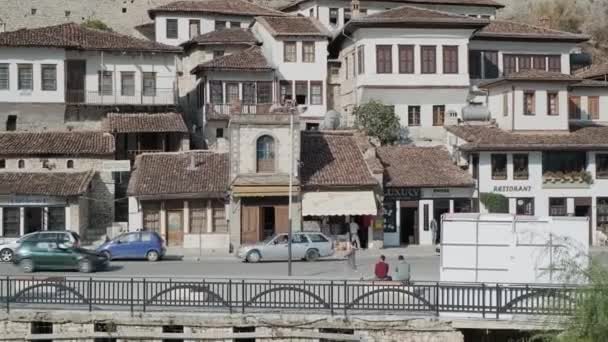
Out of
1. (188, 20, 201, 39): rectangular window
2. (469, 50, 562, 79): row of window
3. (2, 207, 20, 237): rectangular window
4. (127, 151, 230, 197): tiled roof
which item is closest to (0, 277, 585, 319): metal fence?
(127, 151, 230, 197): tiled roof

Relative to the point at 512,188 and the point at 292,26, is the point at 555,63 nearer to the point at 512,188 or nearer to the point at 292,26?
the point at 512,188

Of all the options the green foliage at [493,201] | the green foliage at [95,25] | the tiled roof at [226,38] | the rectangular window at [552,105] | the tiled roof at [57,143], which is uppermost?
the green foliage at [95,25]

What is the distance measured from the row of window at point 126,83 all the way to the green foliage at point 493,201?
2076 cm

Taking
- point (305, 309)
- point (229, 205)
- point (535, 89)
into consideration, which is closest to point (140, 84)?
point (229, 205)

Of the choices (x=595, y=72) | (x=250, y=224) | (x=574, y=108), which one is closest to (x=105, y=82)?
(x=250, y=224)

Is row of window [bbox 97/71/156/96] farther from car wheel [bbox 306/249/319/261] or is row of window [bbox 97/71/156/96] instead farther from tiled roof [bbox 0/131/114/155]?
car wheel [bbox 306/249/319/261]

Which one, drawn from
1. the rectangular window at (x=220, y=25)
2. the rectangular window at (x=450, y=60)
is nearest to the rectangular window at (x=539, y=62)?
the rectangular window at (x=450, y=60)

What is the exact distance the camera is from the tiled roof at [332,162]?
4631cm

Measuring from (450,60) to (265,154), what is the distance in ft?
55.3

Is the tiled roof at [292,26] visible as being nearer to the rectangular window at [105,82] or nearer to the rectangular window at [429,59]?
the rectangular window at [429,59]

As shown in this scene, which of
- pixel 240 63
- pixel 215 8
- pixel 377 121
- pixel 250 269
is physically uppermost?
pixel 215 8

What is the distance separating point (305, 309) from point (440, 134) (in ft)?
109

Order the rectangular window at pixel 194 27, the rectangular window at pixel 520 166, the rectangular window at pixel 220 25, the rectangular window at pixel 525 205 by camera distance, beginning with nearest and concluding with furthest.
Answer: the rectangular window at pixel 520 166, the rectangular window at pixel 525 205, the rectangular window at pixel 194 27, the rectangular window at pixel 220 25

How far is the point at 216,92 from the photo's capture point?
5709 centimetres
